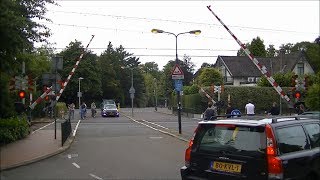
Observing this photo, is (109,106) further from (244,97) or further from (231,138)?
(231,138)

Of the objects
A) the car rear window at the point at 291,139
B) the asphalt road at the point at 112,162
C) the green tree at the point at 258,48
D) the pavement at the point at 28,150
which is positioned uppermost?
the green tree at the point at 258,48

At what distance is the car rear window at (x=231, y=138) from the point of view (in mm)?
6942

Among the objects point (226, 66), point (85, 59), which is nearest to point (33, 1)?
point (226, 66)

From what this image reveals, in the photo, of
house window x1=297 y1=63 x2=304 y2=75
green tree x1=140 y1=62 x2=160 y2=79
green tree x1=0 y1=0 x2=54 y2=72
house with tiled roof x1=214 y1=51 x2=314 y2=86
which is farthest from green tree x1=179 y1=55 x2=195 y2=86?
green tree x1=0 y1=0 x2=54 y2=72

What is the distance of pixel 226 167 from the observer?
721 centimetres

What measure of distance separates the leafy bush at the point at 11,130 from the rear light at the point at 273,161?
46.2 ft

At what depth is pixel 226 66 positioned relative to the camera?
2886 inches

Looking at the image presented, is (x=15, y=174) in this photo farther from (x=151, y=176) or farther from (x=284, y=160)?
(x=284, y=160)

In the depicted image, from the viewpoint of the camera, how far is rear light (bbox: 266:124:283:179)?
667 centimetres

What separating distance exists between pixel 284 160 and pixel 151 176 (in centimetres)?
521

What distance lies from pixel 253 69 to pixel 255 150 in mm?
68227

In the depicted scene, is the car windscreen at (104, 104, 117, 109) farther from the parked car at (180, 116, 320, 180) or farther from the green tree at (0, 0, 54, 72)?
the parked car at (180, 116, 320, 180)

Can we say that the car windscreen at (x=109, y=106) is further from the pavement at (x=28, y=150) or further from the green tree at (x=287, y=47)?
the green tree at (x=287, y=47)

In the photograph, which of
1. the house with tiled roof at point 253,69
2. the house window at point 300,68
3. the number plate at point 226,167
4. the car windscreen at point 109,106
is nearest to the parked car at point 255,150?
the number plate at point 226,167
